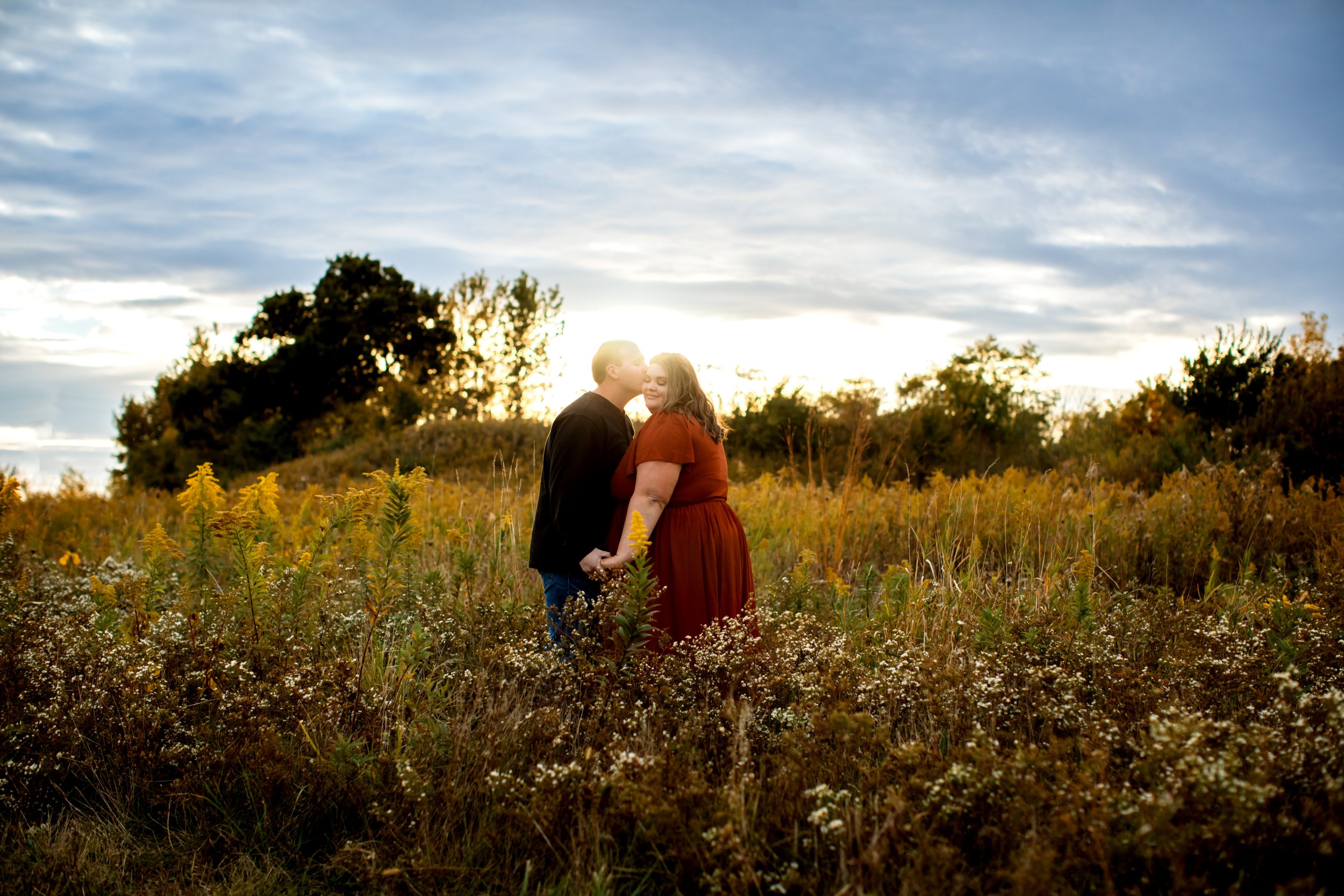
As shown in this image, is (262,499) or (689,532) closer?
(689,532)

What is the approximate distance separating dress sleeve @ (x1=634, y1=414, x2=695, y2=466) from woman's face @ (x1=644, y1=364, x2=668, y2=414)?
0.39 ft

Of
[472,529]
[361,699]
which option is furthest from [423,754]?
[472,529]

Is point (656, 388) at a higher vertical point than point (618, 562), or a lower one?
higher

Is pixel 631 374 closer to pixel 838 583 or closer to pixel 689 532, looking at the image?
pixel 689 532

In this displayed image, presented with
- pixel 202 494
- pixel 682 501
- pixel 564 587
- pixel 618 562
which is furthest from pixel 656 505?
pixel 202 494

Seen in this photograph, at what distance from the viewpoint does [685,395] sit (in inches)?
151

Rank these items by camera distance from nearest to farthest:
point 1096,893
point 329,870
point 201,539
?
Answer: point 1096,893, point 329,870, point 201,539

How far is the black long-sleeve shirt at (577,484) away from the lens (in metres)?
4.04

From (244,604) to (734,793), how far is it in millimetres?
2853

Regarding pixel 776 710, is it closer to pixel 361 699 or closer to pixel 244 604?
pixel 361 699

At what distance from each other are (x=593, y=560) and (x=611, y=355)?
3.76 feet

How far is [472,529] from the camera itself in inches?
224

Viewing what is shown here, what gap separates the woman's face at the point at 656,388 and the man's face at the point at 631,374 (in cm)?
40

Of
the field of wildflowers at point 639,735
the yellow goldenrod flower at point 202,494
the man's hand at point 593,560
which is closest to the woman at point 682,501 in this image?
the man's hand at point 593,560
